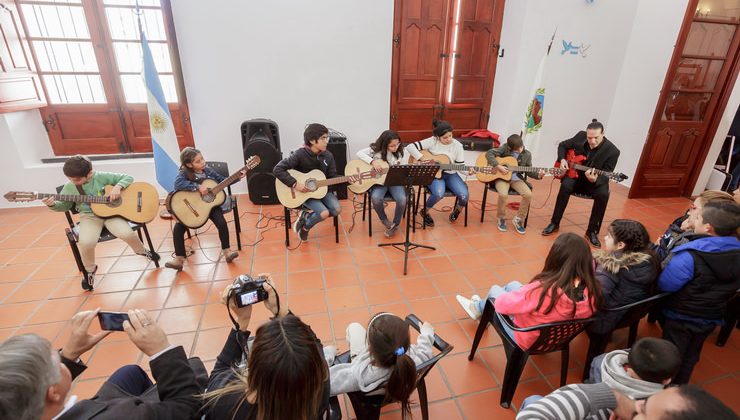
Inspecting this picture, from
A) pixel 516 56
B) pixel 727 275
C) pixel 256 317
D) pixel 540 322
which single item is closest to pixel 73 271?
pixel 256 317

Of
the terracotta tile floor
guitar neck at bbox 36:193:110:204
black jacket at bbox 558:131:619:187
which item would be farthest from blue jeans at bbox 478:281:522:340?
guitar neck at bbox 36:193:110:204

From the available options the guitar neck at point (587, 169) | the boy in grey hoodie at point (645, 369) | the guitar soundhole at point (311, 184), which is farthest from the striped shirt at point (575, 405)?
the guitar neck at point (587, 169)

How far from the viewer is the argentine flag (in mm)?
3822

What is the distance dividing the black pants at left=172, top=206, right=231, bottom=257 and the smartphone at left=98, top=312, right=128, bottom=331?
199 centimetres

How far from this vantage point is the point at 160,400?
1.17 metres

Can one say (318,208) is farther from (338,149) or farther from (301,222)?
(338,149)

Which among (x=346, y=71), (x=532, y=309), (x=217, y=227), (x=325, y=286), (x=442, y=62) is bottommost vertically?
(x=325, y=286)

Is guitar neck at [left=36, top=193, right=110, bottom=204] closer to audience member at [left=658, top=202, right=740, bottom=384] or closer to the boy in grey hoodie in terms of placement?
the boy in grey hoodie

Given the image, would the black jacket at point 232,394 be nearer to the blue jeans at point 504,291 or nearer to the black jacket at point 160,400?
the black jacket at point 160,400

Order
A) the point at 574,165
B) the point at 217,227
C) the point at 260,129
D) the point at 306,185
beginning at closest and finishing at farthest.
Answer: the point at 217,227 → the point at 306,185 → the point at 574,165 → the point at 260,129

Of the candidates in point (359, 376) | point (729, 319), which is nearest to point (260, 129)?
point (359, 376)

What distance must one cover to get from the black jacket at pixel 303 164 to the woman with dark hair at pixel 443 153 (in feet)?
3.08

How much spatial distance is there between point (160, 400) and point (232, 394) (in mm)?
261

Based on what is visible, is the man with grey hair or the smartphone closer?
the man with grey hair
